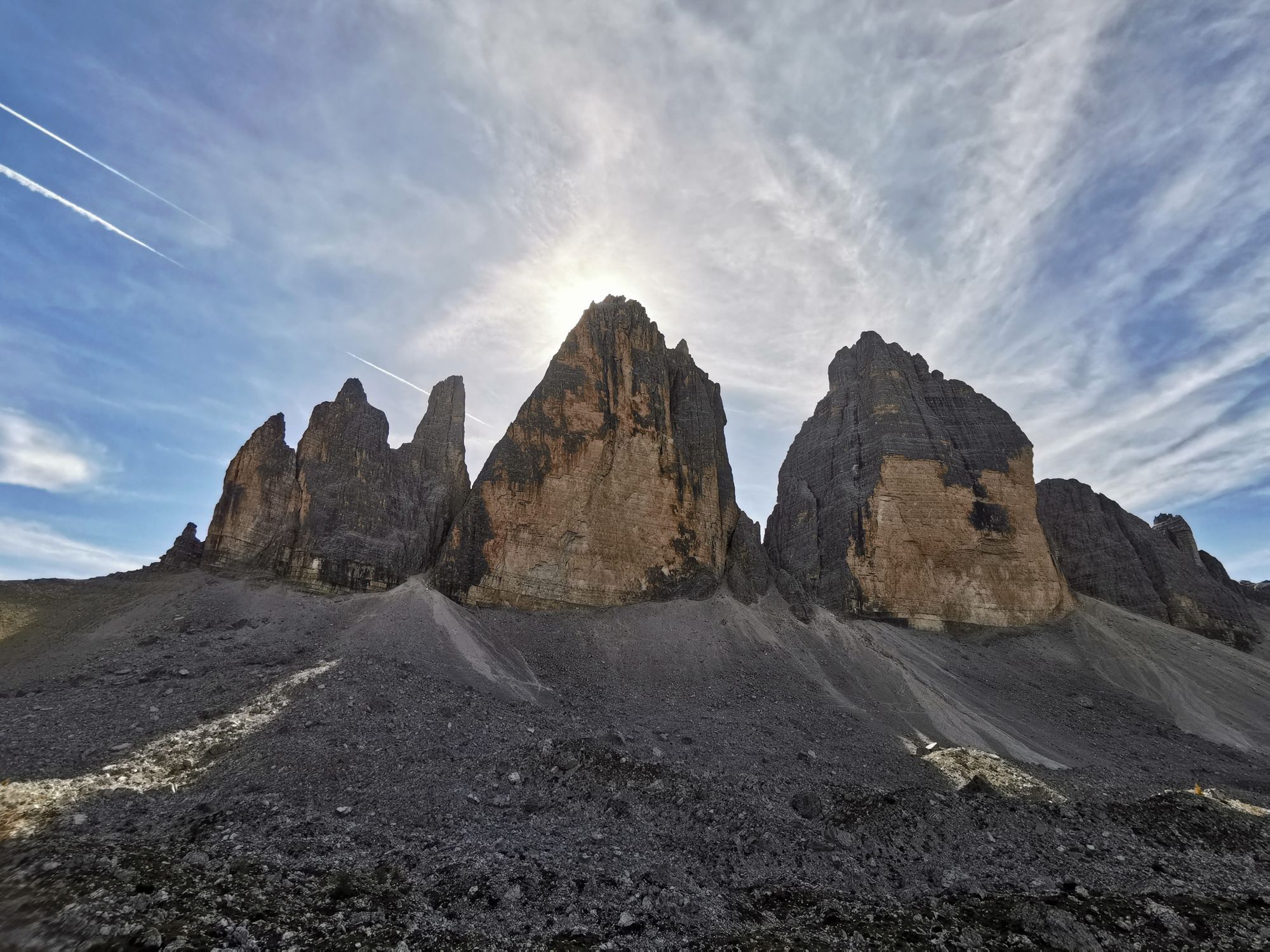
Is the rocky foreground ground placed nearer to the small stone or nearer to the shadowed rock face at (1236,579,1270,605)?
the small stone

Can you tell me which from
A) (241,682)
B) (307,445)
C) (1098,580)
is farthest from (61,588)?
(1098,580)

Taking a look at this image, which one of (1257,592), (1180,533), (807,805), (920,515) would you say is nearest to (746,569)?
(920,515)

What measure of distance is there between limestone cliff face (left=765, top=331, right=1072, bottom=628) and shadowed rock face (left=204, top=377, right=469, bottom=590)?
30898mm

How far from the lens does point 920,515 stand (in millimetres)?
52031

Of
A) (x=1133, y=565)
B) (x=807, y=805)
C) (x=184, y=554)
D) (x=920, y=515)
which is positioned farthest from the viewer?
(x=1133, y=565)

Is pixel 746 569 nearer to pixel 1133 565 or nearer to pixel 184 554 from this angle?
pixel 184 554

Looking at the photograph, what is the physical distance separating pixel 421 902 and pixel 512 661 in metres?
21.4

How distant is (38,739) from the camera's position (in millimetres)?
16297

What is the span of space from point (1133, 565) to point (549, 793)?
71.9m

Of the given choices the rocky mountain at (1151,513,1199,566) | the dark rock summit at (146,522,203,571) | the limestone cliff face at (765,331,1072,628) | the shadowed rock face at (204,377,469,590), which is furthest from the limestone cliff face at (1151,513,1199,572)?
the dark rock summit at (146,522,203,571)

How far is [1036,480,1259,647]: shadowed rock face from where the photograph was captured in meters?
57.1

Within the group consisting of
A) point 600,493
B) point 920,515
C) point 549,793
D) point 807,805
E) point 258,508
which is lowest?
point 807,805

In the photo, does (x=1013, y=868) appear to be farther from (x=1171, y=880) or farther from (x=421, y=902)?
(x=421, y=902)

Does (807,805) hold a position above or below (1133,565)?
below
